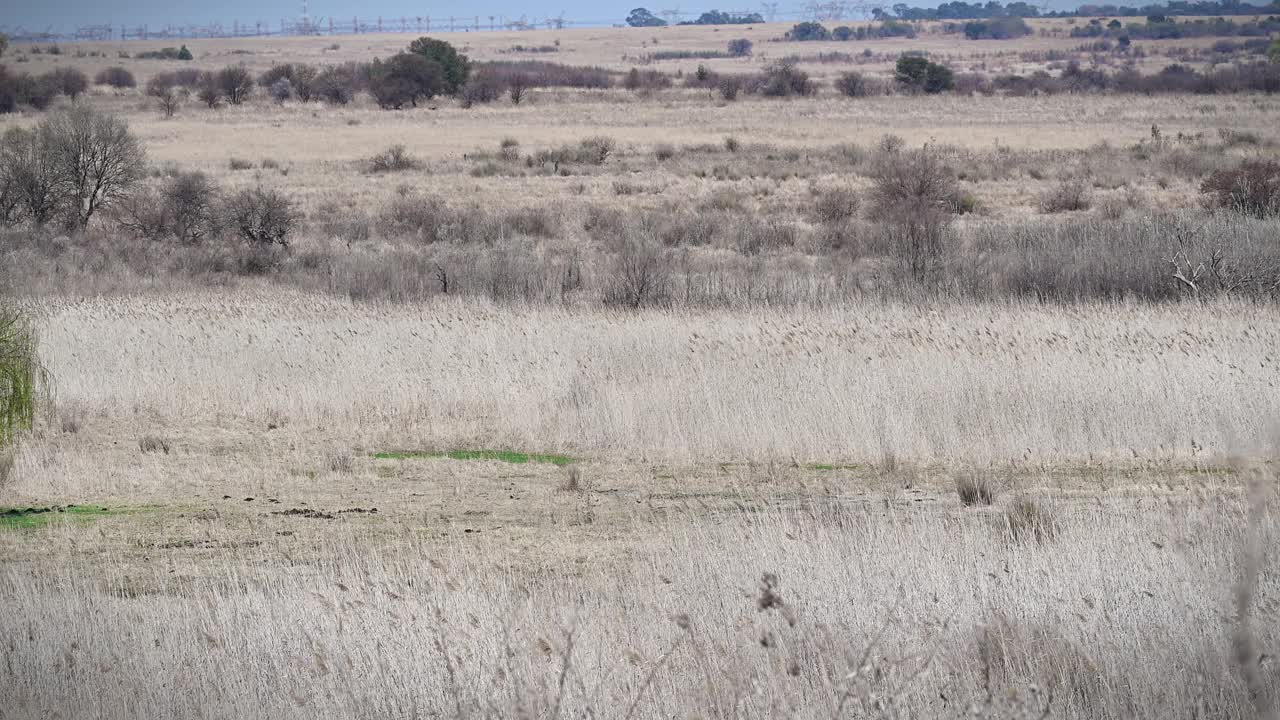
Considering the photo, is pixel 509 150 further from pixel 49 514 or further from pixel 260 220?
pixel 49 514

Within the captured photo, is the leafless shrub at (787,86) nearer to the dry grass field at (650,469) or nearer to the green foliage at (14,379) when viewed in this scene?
the dry grass field at (650,469)

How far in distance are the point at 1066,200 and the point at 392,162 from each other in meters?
23.9

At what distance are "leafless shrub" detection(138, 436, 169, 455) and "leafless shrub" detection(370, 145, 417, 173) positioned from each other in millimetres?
32082

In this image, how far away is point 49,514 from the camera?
10.3 meters

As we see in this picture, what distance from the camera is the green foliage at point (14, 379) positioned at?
11461mm

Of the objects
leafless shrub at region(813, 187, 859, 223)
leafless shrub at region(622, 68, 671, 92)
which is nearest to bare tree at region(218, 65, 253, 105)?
leafless shrub at region(622, 68, 671, 92)

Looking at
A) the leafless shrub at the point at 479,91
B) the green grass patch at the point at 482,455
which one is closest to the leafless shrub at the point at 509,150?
the leafless shrub at the point at 479,91

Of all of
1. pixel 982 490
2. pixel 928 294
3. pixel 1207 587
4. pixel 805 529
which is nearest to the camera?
pixel 1207 587

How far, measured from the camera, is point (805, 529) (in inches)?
328

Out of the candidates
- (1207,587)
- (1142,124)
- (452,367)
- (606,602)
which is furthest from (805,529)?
(1142,124)

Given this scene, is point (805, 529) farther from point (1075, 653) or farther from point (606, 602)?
point (1075, 653)

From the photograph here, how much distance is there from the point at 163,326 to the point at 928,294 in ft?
41.8

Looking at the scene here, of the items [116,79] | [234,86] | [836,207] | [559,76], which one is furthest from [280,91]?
[836,207]

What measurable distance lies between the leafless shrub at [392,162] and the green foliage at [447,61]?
134 feet
